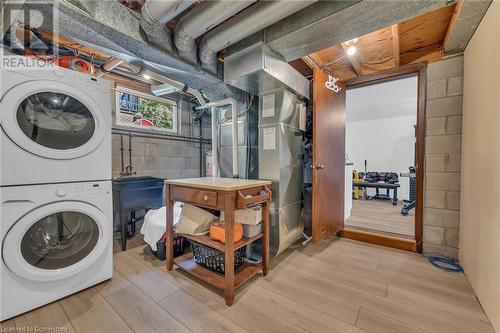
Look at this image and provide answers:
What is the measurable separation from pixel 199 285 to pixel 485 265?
1965mm

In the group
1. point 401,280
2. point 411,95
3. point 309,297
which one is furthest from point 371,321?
point 411,95

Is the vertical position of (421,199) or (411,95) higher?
(411,95)

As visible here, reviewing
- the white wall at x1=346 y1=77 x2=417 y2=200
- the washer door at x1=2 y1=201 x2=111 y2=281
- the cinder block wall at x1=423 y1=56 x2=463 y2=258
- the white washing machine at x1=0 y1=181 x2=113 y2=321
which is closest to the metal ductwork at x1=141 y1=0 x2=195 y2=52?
the white washing machine at x1=0 y1=181 x2=113 y2=321

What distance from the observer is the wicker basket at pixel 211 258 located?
1.60 meters

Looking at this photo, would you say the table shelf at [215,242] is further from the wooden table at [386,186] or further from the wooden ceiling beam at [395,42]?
A: the wooden table at [386,186]

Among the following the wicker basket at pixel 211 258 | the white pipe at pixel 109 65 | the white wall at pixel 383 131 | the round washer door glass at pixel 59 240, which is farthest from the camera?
the white wall at pixel 383 131

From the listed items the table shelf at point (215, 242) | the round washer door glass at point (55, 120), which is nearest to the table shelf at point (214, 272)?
the table shelf at point (215, 242)

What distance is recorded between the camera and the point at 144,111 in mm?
2949

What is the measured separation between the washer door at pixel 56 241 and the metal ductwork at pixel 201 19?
1.35m

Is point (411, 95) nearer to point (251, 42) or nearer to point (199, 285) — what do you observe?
point (251, 42)

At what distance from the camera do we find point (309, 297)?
1.43 m

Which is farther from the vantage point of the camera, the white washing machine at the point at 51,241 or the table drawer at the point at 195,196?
the table drawer at the point at 195,196

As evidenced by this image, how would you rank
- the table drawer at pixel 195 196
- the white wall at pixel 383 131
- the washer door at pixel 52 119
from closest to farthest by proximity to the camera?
the washer door at pixel 52 119
the table drawer at pixel 195 196
the white wall at pixel 383 131

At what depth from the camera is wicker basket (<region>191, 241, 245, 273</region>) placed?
63.2 inches
